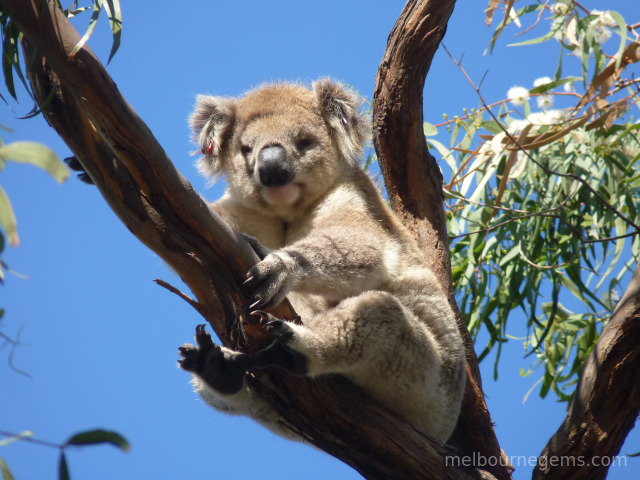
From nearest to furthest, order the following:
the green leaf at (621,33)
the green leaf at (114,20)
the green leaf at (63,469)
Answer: the green leaf at (63,469), the green leaf at (114,20), the green leaf at (621,33)

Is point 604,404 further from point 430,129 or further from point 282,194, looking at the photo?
point 430,129

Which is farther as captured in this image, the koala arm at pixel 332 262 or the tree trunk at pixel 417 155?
the tree trunk at pixel 417 155

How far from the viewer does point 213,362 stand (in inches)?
86.0

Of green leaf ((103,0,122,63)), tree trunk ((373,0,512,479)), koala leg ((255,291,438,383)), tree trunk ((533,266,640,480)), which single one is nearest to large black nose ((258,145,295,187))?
tree trunk ((373,0,512,479))

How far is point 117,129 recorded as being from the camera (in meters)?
1.91

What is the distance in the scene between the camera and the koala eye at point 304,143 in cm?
312

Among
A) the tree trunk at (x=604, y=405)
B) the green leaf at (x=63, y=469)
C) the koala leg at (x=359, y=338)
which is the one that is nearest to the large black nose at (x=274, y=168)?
the koala leg at (x=359, y=338)

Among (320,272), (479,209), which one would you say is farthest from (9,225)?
(479,209)

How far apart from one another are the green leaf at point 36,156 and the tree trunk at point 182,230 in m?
0.84

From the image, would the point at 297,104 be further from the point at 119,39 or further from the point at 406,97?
the point at 119,39

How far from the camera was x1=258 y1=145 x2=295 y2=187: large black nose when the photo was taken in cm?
290

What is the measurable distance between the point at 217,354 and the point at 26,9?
114 centimetres

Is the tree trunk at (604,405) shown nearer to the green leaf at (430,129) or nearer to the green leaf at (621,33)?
the green leaf at (621,33)

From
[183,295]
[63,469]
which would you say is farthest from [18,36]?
[63,469]
